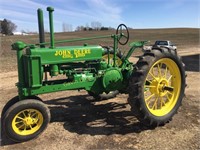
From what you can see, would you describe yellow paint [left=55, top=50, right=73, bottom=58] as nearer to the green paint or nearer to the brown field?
the green paint

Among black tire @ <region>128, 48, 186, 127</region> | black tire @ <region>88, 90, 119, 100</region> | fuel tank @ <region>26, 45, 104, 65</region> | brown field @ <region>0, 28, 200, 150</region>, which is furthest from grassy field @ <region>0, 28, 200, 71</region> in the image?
black tire @ <region>128, 48, 186, 127</region>

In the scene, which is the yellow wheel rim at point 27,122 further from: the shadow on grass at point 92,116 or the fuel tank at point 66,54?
the fuel tank at point 66,54

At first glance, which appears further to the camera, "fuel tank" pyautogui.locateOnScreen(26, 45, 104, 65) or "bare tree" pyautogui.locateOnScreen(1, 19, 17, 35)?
"bare tree" pyautogui.locateOnScreen(1, 19, 17, 35)

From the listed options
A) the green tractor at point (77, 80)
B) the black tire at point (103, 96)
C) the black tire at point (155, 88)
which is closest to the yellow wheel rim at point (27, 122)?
the green tractor at point (77, 80)

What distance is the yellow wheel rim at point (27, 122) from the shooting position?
163 inches

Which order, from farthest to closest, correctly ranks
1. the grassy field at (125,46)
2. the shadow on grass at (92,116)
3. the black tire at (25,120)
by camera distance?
the grassy field at (125,46)
the shadow on grass at (92,116)
the black tire at (25,120)

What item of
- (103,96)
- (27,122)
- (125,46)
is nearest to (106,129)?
(27,122)

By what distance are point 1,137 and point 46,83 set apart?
3.98ft

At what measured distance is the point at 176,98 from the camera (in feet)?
16.8

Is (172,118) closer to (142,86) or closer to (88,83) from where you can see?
(142,86)

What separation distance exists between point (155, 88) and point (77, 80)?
1.51 meters

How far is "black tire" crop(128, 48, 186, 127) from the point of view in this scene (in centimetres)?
437

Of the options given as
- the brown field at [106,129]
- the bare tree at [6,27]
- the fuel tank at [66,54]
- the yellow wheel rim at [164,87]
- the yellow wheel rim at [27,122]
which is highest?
the bare tree at [6,27]

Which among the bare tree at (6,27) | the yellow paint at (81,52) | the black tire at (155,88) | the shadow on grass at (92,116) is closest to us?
the black tire at (155,88)
